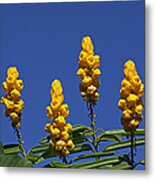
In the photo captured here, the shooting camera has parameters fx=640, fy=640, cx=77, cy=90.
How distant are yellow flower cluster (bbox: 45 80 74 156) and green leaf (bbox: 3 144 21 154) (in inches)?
5.2

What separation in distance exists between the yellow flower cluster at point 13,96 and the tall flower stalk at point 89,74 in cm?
23

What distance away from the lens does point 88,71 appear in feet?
7.47

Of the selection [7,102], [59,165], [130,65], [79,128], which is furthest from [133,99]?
[7,102]

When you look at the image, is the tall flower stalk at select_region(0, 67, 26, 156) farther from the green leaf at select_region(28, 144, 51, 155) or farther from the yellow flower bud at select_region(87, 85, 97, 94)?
the yellow flower bud at select_region(87, 85, 97, 94)

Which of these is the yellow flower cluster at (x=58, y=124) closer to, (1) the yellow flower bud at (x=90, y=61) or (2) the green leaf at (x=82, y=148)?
(2) the green leaf at (x=82, y=148)

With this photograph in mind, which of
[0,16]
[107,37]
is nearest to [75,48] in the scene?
[107,37]

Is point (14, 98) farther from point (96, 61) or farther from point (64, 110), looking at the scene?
point (96, 61)

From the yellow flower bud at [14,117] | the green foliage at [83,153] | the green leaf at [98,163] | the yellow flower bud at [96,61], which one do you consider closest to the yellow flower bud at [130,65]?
the yellow flower bud at [96,61]

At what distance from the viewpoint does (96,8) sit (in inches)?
88.9

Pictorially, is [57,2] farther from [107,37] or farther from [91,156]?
[91,156]

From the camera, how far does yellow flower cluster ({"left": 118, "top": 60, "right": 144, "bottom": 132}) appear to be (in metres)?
2.23

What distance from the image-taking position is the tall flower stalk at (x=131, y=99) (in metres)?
2.23

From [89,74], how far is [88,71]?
1 cm

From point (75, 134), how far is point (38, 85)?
22cm
